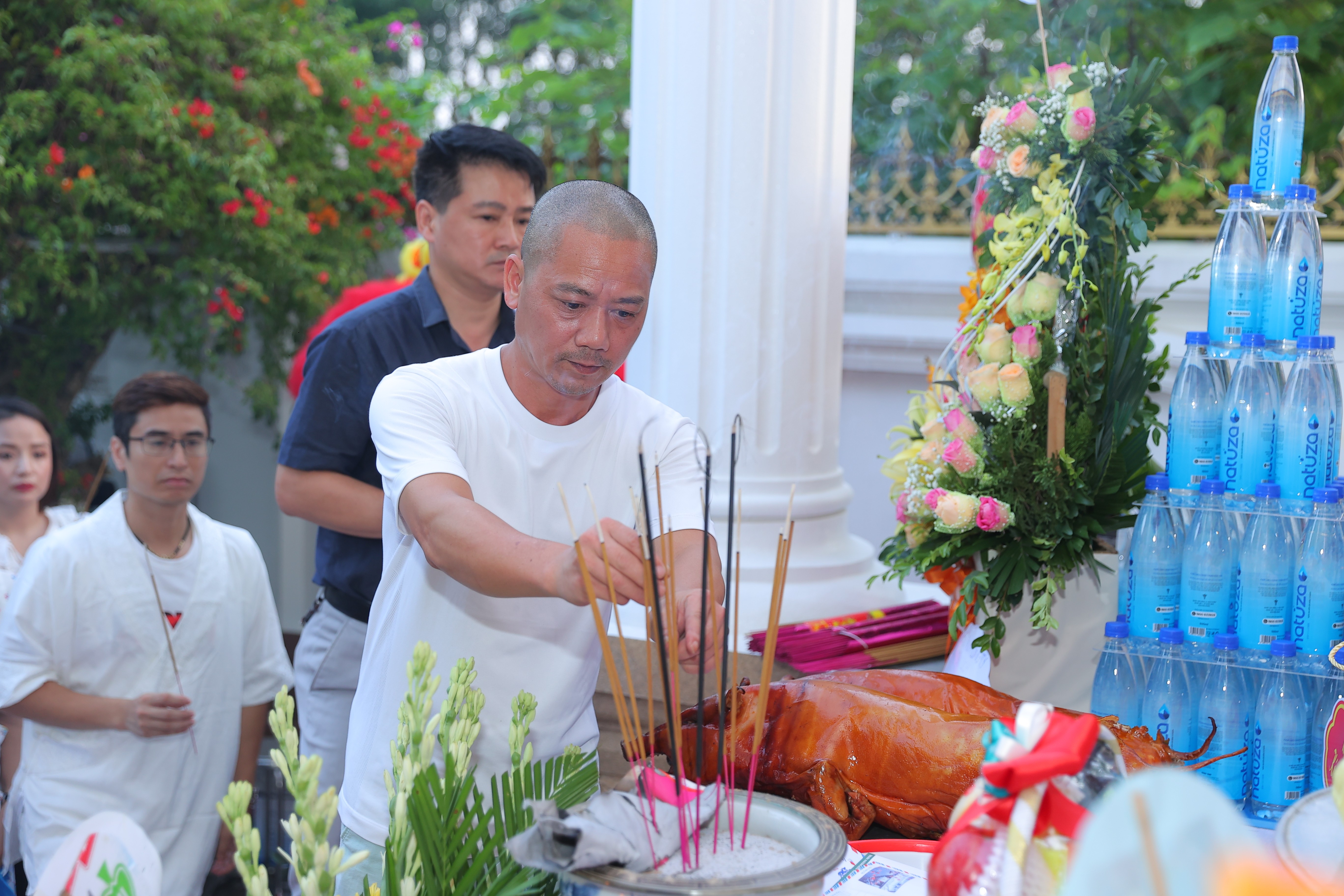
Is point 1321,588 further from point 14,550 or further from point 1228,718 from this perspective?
point 14,550

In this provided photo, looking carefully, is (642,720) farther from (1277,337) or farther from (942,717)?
(1277,337)

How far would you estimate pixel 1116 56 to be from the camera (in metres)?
5.02

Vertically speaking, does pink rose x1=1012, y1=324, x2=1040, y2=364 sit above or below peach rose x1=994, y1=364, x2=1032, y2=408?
above

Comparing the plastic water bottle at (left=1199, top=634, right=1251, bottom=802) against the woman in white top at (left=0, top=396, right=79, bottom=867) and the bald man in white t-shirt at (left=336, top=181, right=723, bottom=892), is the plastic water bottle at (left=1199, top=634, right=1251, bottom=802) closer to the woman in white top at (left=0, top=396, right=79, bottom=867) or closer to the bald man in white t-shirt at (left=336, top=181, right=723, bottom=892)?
the bald man in white t-shirt at (left=336, top=181, right=723, bottom=892)

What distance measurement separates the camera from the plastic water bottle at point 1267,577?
165 cm

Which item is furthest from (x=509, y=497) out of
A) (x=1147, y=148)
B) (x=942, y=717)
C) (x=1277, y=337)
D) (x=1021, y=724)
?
(x=1147, y=148)

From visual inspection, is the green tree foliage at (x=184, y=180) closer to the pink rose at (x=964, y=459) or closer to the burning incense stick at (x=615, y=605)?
the pink rose at (x=964, y=459)

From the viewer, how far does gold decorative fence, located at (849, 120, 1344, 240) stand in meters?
3.62

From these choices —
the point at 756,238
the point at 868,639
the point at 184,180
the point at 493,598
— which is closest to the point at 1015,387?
the point at 868,639

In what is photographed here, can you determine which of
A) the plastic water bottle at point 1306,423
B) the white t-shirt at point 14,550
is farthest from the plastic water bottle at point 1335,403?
the white t-shirt at point 14,550

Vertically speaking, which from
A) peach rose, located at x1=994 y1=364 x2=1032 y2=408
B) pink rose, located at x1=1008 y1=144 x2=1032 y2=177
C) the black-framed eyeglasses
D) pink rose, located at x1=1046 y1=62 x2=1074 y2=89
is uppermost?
pink rose, located at x1=1046 y1=62 x2=1074 y2=89

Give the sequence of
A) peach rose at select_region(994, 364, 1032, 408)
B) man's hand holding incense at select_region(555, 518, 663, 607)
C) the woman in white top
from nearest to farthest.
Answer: man's hand holding incense at select_region(555, 518, 663, 607) → peach rose at select_region(994, 364, 1032, 408) → the woman in white top

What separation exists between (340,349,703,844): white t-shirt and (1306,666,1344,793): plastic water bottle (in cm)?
92

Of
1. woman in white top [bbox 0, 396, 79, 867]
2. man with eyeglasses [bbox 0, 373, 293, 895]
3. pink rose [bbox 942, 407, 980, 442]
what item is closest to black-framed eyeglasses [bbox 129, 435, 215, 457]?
man with eyeglasses [bbox 0, 373, 293, 895]
